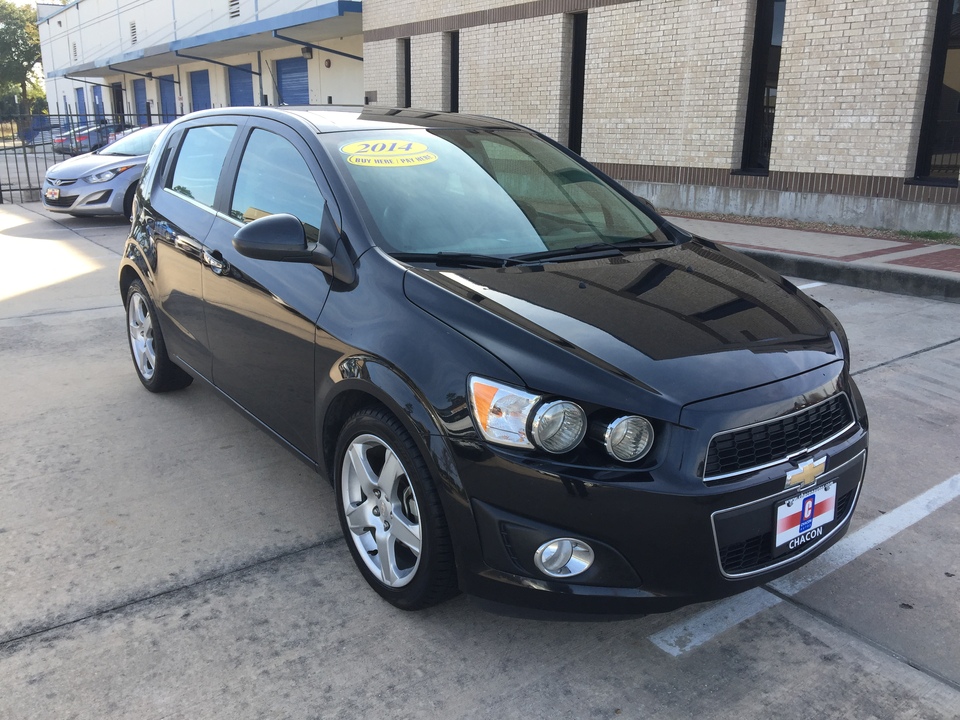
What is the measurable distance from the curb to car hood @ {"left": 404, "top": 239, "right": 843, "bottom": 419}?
5332 millimetres

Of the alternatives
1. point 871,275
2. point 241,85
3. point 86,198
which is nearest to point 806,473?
point 871,275

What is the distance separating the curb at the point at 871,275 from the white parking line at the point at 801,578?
4420mm

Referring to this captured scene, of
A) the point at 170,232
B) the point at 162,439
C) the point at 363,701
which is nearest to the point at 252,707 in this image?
the point at 363,701

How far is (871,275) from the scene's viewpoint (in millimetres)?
8180

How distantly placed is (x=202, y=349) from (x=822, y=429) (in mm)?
2889

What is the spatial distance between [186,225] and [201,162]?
1.24 feet

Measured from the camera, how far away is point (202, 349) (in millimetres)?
4105

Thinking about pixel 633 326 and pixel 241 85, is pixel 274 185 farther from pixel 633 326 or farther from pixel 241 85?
pixel 241 85

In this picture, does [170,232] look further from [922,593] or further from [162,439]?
[922,593]

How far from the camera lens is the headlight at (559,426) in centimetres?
235

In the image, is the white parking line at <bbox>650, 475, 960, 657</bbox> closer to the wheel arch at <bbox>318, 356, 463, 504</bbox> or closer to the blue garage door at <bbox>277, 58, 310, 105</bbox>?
the wheel arch at <bbox>318, 356, 463, 504</bbox>

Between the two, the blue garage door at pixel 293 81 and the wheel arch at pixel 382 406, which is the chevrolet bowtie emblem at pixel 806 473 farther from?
the blue garage door at pixel 293 81

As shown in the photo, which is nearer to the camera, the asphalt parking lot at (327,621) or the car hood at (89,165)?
the asphalt parking lot at (327,621)

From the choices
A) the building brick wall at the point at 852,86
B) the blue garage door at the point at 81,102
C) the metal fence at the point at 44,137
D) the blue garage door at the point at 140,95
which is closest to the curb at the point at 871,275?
the building brick wall at the point at 852,86
